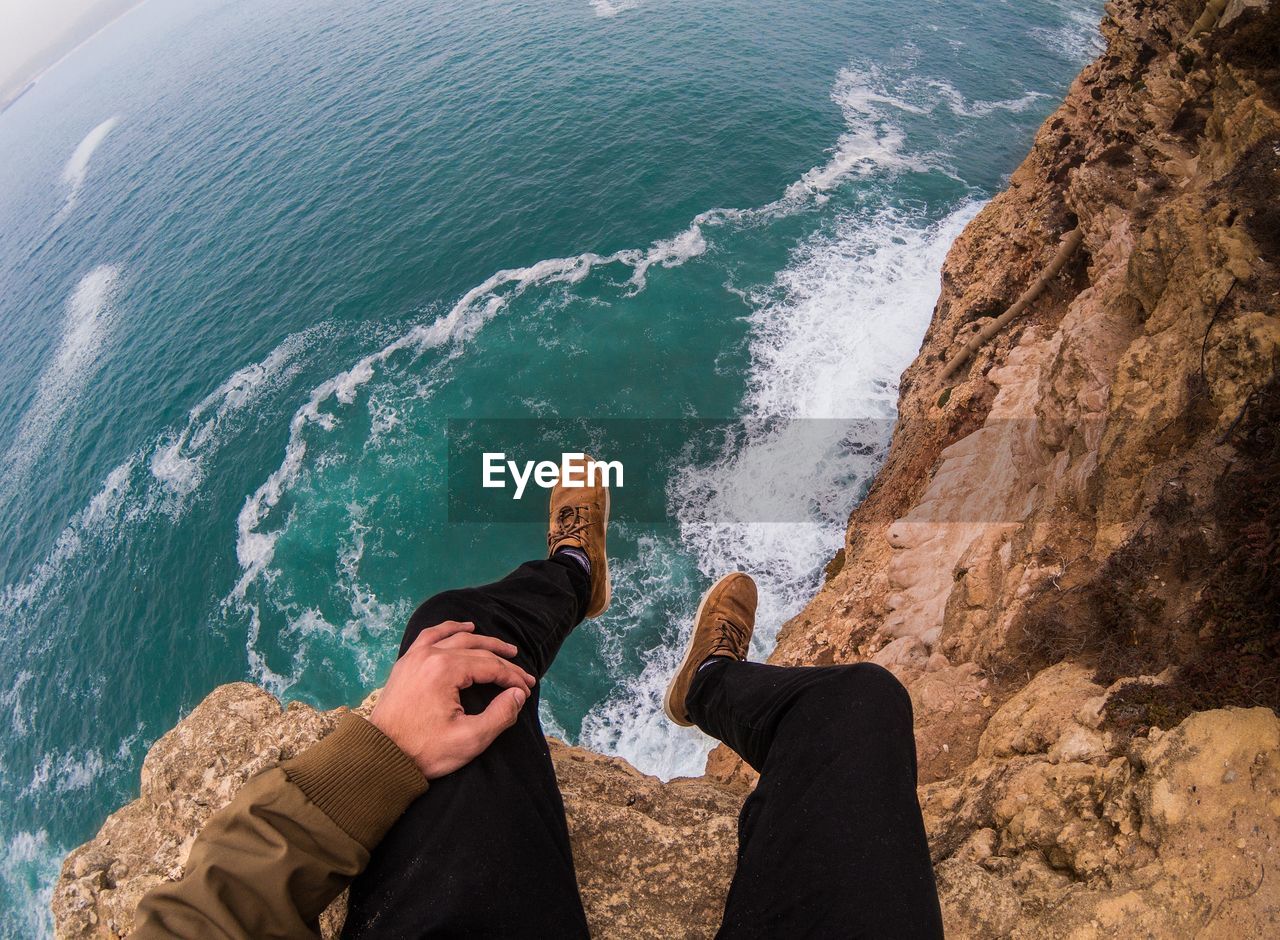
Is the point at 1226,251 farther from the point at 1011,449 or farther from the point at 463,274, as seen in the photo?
the point at 463,274

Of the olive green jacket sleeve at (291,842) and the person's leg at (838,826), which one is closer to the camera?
the olive green jacket sleeve at (291,842)

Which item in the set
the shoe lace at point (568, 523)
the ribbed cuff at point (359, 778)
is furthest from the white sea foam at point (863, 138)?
the ribbed cuff at point (359, 778)

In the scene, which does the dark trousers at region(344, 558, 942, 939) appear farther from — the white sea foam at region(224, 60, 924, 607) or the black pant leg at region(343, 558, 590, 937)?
the white sea foam at region(224, 60, 924, 607)

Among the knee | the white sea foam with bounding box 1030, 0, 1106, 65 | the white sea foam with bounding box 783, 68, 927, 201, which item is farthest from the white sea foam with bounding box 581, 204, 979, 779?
the white sea foam with bounding box 1030, 0, 1106, 65

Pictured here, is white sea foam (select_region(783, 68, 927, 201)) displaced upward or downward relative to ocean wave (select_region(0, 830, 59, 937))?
upward

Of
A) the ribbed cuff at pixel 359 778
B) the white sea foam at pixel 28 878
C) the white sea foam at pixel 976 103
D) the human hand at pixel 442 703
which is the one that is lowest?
the white sea foam at pixel 28 878

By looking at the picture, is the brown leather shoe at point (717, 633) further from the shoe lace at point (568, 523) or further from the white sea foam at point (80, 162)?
the white sea foam at point (80, 162)
